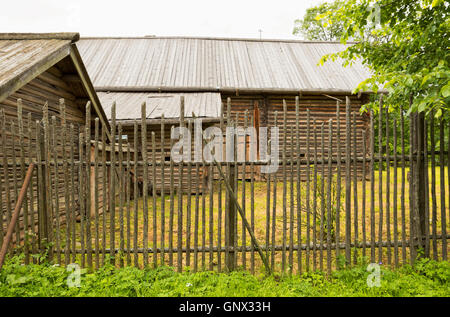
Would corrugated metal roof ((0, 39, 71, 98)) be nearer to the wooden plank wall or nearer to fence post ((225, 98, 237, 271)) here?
the wooden plank wall

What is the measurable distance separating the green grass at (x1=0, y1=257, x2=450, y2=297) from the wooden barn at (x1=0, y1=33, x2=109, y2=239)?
83 cm

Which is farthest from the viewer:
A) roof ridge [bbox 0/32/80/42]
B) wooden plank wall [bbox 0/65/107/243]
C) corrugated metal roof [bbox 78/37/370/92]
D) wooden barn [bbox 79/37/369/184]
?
corrugated metal roof [bbox 78/37/370/92]

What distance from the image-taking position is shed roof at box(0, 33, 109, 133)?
11.6 ft

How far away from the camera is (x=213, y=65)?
44.4 ft

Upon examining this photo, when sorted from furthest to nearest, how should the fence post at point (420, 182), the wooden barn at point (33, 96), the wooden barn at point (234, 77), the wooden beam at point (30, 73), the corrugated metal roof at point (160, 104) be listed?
1. the wooden barn at point (234, 77)
2. the corrugated metal roof at point (160, 104)
3. the fence post at point (420, 182)
4. the wooden barn at point (33, 96)
5. the wooden beam at point (30, 73)

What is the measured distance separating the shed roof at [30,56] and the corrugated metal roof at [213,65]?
6.59m


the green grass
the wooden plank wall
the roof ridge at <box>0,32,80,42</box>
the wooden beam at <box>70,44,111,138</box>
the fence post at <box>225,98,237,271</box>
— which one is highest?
the roof ridge at <box>0,32,80,42</box>

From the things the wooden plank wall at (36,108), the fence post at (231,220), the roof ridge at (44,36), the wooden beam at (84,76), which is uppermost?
the roof ridge at (44,36)

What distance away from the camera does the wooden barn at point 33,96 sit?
347 centimetres

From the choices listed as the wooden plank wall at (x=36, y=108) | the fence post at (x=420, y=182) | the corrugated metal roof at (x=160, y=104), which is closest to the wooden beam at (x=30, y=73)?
the wooden plank wall at (x=36, y=108)

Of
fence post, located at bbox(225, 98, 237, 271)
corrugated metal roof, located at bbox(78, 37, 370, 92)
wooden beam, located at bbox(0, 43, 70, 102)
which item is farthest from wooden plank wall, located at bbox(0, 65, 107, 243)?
corrugated metal roof, located at bbox(78, 37, 370, 92)

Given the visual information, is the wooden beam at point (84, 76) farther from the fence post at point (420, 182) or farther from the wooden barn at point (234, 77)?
the fence post at point (420, 182)

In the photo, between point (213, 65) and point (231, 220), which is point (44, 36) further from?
point (213, 65)
